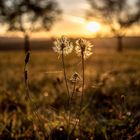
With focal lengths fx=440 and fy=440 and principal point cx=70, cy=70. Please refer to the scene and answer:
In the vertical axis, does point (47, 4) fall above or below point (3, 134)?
above

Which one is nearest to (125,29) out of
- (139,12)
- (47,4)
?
(139,12)

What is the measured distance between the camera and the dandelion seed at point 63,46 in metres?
2.32

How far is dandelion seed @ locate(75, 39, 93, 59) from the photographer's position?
2.28 m

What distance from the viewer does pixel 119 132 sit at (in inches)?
143

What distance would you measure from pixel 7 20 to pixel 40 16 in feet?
14.3

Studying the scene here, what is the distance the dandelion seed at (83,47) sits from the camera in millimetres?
2285

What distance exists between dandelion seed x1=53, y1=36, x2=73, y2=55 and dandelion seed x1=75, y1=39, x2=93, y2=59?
37 millimetres

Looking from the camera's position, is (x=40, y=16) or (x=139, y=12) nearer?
(x=40, y=16)

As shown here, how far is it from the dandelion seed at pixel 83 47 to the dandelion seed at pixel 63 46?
0.12 ft

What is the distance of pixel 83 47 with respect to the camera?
2.31 m

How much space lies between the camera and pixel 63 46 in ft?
7.73

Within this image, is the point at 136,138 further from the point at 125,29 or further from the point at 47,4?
the point at 125,29

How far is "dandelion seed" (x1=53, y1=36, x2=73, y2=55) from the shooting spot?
7.60ft

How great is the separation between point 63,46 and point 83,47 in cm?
11
